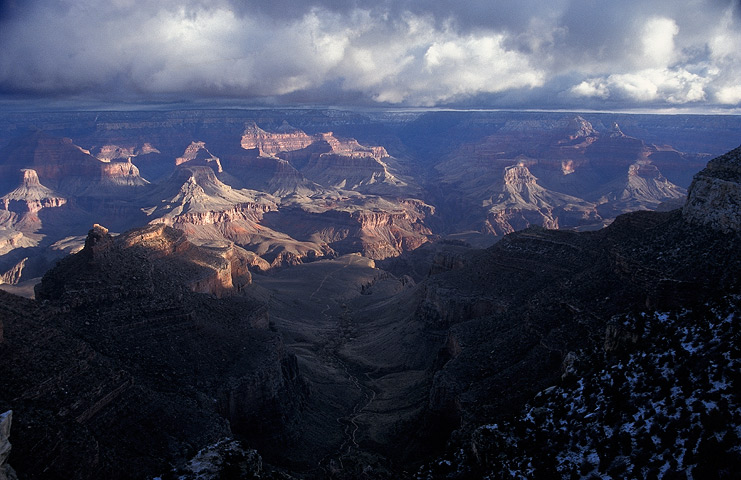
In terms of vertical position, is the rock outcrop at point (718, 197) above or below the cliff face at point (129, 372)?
above

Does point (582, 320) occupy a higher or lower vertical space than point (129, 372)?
higher

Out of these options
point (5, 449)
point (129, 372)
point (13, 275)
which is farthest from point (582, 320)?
point (13, 275)

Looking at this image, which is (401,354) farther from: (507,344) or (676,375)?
(676,375)

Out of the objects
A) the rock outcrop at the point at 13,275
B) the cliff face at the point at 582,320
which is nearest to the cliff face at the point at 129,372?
the cliff face at the point at 582,320

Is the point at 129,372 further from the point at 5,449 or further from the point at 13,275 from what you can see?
the point at 13,275

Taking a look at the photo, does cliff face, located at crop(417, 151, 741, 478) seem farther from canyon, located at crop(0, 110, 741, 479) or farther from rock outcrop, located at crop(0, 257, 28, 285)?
rock outcrop, located at crop(0, 257, 28, 285)

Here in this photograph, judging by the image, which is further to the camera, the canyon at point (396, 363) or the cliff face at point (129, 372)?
the cliff face at point (129, 372)

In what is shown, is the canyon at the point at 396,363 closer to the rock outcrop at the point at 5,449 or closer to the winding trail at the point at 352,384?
the winding trail at the point at 352,384

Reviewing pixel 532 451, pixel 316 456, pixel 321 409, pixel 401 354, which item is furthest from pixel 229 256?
pixel 532 451
